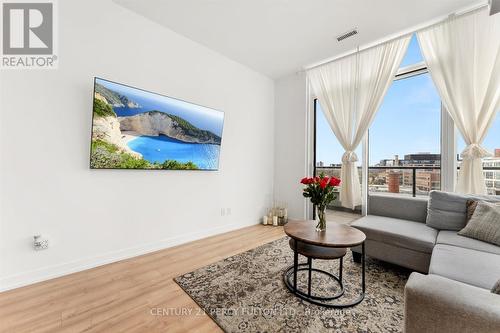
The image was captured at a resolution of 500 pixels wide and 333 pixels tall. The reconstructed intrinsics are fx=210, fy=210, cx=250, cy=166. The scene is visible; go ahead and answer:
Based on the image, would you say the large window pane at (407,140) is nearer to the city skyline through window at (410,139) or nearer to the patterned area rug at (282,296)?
the city skyline through window at (410,139)

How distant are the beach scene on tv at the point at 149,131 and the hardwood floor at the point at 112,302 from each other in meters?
1.15

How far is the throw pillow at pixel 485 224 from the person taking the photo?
1865 mm

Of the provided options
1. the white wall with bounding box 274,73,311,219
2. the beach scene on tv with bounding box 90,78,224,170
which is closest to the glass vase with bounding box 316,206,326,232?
the beach scene on tv with bounding box 90,78,224,170

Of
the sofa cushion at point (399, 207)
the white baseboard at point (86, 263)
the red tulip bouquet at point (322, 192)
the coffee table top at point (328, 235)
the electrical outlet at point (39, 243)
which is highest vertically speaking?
the red tulip bouquet at point (322, 192)

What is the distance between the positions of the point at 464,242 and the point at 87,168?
3.78 m

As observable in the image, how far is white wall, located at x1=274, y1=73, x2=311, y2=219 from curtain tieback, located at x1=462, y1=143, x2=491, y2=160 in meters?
2.14

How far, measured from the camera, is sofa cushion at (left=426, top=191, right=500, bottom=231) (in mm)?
2236

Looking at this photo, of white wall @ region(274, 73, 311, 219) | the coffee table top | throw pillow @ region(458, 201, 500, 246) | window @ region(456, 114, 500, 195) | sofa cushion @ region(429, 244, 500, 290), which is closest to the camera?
sofa cushion @ region(429, 244, 500, 290)

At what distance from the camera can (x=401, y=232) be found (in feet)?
7.15

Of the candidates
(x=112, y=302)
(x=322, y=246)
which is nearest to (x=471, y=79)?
(x=322, y=246)

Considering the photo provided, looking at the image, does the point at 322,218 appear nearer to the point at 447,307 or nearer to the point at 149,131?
the point at 447,307

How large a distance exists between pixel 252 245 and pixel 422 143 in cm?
283

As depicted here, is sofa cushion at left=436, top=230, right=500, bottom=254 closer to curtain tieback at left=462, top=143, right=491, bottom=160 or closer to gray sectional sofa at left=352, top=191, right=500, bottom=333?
gray sectional sofa at left=352, top=191, right=500, bottom=333

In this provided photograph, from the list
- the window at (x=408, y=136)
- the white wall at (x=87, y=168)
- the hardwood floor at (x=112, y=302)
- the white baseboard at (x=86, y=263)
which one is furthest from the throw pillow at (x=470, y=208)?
the white baseboard at (x=86, y=263)
